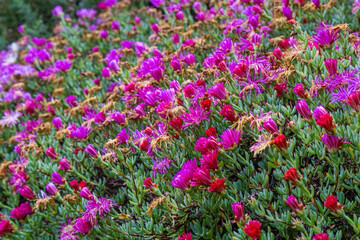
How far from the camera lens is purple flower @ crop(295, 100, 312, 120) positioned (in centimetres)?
156

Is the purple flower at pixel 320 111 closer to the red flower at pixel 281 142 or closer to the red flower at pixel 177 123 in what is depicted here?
the red flower at pixel 281 142

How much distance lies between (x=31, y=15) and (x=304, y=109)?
5.17m

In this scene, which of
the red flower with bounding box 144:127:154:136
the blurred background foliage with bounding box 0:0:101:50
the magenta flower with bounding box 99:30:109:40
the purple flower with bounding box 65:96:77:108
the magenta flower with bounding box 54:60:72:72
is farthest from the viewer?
the blurred background foliage with bounding box 0:0:101:50

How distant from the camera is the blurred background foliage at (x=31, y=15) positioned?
540 centimetres

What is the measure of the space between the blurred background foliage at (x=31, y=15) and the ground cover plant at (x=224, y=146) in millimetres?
2688

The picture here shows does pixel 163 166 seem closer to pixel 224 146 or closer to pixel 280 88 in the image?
pixel 224 146

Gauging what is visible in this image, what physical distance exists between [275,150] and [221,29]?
1865 mm

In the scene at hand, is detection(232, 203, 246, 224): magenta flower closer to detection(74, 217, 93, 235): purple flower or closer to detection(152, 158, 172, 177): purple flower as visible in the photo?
detection(152, 158, 172, 177): purple flower

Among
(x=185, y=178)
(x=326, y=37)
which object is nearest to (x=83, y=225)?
(x=185, y=178)

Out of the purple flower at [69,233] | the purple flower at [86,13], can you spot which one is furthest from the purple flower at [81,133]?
the purple flower at [86,13]

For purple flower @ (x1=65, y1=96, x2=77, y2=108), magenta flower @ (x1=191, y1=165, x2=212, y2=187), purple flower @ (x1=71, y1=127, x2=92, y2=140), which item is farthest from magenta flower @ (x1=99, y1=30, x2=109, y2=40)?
magenta flower @ (x1=191, y1=165, x2=212, y2=187)

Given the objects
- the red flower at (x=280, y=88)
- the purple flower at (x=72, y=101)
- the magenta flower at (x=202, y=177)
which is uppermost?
the red flower at (x=280, y=88)

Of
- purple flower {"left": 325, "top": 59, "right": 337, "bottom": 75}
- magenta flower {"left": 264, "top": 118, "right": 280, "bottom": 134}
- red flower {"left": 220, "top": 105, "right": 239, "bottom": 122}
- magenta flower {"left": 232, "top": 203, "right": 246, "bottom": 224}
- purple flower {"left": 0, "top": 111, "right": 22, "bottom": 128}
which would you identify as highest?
purple flower {"left": 325, "top": 59, "right": 337, "bottom": 75}

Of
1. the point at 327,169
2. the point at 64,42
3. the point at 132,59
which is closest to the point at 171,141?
the point at 327,169
